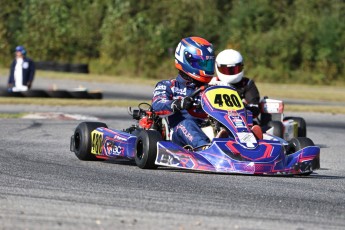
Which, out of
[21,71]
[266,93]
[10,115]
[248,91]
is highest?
[248,91]

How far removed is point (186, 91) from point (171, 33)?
89.8 feet

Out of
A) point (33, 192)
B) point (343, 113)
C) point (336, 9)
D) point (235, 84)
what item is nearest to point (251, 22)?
point (336, 9)

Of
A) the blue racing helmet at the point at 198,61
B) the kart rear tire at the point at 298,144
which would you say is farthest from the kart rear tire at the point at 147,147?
the kart rear tire at the point at 298,144

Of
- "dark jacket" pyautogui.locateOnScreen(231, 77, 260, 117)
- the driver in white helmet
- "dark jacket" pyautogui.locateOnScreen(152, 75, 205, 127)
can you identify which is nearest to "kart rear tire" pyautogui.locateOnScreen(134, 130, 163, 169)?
"dark jacket" pyautogui.locateOnScreen(152, 75, 205, 127)

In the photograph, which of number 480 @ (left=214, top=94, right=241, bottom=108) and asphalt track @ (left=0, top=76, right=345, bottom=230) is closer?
asphalt track @ (left=0, top=76, right=345, bottom=230)

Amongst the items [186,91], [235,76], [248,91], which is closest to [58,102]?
[248,91]

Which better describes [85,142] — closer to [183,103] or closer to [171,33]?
[183,103]

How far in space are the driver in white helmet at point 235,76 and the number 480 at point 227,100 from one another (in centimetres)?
162

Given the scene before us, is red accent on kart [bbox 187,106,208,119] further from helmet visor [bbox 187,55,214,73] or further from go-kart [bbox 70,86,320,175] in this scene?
helmet visor [bbox 187,55,214,73]

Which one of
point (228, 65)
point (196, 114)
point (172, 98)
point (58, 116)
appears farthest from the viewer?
point (58, 116)

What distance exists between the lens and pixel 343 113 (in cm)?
2000

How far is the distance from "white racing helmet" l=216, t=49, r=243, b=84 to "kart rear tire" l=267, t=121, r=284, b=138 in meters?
0.81

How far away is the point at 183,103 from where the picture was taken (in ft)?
29.1

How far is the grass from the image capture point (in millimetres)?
20484
